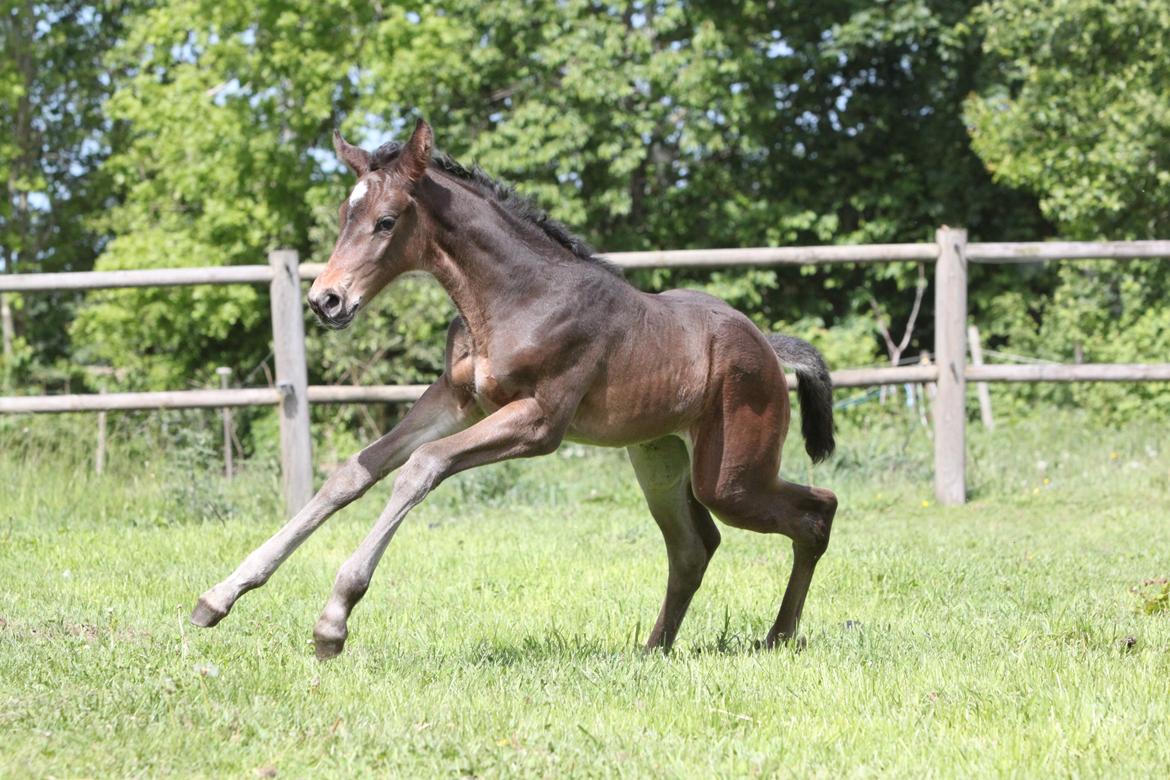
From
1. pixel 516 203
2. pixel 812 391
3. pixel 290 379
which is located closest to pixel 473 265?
pixel 516 203

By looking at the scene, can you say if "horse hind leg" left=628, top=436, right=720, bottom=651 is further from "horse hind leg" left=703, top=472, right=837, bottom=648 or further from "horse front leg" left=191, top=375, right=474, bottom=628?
"horse front leg" left=191, top=375, right=474, bottom=628

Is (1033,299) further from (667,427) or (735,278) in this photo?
(667,427)

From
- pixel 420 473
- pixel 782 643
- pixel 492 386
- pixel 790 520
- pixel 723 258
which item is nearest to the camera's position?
pixel 420 473

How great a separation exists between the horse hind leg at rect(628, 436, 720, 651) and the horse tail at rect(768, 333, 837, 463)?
2.22ft

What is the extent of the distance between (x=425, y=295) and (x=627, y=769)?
14192mm

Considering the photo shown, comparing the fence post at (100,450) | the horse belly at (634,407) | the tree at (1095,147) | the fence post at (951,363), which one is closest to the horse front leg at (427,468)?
the horse belly at (634,407)

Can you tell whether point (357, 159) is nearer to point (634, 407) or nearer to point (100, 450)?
point (634, 407)

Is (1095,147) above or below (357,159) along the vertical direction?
above

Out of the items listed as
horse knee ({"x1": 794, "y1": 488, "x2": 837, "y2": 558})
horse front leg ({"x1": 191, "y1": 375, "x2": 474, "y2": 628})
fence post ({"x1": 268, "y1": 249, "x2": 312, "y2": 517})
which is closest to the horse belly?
horse front leg ({"x1": 191, "y1": 375, "x2": 474, "y2": 628})

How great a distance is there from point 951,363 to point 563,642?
17.0 ft

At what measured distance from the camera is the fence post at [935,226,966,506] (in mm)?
9195

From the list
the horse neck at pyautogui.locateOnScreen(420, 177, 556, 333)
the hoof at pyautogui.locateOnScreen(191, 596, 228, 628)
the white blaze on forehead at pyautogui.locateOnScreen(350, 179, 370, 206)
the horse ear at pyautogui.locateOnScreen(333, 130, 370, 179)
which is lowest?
the hoof at pyautogui.locateOnScreen(191, 596, 228, 628)

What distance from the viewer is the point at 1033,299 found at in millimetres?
20500

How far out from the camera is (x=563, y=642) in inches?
194
